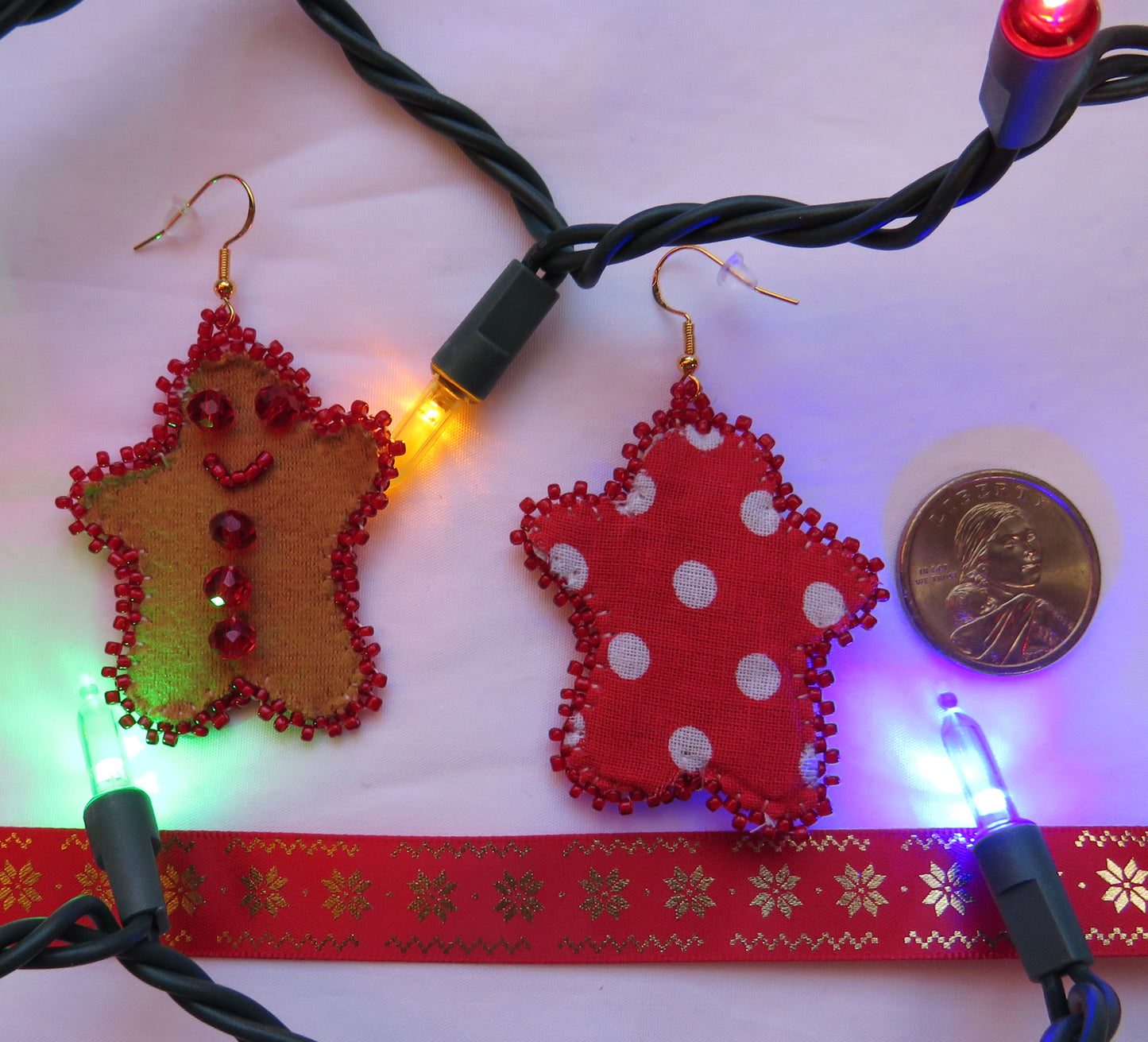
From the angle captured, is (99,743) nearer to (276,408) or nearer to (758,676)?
(276,408)

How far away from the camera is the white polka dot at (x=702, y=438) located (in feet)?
3.06

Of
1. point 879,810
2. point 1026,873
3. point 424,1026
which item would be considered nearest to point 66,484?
point 424,1026

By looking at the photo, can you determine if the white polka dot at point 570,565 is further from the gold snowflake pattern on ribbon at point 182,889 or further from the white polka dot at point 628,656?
the gold snowflake pattern on ribbon at point 182,889

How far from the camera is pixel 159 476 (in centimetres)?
92

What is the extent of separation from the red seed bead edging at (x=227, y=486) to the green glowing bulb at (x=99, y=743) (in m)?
0.01

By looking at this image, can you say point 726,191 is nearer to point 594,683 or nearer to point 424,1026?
point 594,683

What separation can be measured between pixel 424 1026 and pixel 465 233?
75 centimetres

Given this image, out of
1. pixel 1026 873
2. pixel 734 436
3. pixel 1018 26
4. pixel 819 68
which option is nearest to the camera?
pixel 1018 26

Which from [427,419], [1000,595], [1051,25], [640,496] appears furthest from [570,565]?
[1051,25]

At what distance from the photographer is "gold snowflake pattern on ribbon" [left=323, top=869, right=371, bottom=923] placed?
2.86 ft

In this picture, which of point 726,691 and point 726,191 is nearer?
point 726,691

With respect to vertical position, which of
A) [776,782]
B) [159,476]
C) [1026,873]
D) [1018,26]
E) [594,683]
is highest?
[159,476]

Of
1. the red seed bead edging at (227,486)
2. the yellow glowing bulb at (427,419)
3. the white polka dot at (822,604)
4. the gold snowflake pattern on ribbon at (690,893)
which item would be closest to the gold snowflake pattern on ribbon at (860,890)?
the gold snowflake pattern on ribbon at (690,893)

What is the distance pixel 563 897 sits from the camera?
2.88 feet
